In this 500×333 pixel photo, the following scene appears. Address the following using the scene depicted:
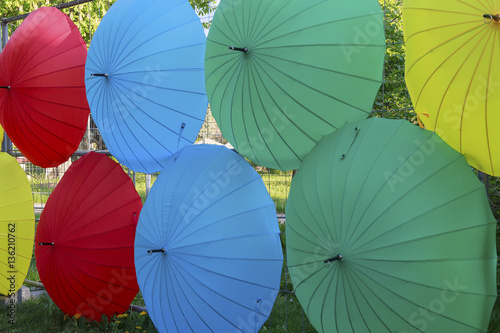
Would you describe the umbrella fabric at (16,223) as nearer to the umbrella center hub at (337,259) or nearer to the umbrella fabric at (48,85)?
the umbrella fabric at (48,85)

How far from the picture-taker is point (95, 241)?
4.46m

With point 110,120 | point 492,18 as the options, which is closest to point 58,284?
point 110,120

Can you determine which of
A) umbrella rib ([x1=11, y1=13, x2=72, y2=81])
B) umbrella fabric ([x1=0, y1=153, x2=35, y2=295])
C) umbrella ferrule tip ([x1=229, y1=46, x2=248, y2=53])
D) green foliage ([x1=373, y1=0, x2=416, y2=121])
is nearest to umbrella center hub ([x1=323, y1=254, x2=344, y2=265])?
umbrella ferrule tip ([x1=229, y1=46, x2=248, y2=53])

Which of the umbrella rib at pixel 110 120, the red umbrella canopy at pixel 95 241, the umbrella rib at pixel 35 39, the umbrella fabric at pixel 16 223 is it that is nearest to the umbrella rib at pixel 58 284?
the red umbrella canopy at pixel 95 241

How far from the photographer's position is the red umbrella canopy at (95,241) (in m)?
4.45

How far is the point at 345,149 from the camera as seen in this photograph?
2.91 m

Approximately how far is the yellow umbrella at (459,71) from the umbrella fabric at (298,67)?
0.28m

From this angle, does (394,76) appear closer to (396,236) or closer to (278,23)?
(278,23)

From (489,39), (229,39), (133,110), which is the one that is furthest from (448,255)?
(133,110)

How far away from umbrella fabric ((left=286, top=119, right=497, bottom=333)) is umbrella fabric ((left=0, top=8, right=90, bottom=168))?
2718 millimetres

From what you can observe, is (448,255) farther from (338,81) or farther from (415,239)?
(338,81)

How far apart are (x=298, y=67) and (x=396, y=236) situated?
1090 millimetres

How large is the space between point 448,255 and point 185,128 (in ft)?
7.41

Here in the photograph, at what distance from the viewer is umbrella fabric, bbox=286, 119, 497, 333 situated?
252 centimetres
